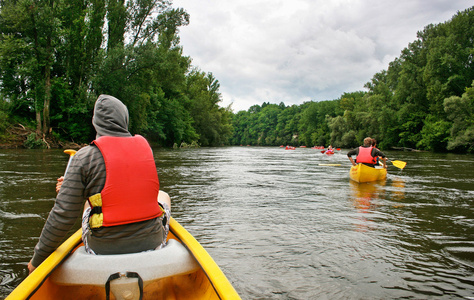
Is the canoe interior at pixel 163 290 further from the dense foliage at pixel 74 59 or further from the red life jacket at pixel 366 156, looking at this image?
the dense foliage at pixel 74 59

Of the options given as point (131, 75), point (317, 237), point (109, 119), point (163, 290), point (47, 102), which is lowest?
point (317, 237)

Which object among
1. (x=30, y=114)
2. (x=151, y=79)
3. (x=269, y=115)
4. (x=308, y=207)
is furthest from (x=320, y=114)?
(x=308, y=207)

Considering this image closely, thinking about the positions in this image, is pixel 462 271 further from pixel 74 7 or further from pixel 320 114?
pixel 320 114

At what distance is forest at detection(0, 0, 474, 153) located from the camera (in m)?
21.7

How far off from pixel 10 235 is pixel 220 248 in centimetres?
263

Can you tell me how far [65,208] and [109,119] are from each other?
597 millimetres

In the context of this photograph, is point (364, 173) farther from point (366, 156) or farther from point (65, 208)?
point (65, 208)

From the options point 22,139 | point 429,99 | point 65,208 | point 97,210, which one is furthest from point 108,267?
point 429,99

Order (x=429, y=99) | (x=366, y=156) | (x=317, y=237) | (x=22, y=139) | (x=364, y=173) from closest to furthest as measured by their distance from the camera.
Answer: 1. (x=317, y=237)
2. (x=364, y=173)
3. (x=366, y=156)
4. (x=22, y=139)
5. (x=429, y=99)

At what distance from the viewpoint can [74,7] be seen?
2333 centimetres

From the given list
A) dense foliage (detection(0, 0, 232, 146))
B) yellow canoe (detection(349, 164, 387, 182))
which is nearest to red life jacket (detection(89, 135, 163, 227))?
yellow canoe (detection(349, 164, 387, 182))

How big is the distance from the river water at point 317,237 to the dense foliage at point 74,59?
16937mm

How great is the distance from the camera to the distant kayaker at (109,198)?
191cm

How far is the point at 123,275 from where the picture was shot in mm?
1813
